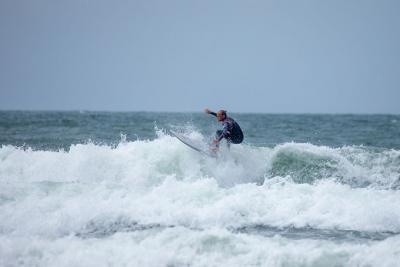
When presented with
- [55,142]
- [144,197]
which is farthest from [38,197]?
[55,142]

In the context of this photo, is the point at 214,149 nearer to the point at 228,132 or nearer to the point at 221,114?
the point at 228,132

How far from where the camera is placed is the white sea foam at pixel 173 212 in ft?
23.4

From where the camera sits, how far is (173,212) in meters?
8.61

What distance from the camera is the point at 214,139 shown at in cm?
1234

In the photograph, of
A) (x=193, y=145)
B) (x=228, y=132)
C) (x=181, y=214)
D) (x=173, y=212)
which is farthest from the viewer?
(x=193, y=145)

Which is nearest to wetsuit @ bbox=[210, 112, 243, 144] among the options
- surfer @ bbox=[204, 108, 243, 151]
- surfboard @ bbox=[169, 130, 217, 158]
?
surfer @ bbox=[204, 108, 243, 151]

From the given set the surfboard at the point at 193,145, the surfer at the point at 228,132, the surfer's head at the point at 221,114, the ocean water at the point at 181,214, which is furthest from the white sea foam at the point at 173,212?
the surfer's head at the point at 221,114

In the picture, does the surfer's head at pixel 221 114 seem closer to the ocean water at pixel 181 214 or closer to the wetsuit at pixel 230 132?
the wetsuit at pixel 230 132

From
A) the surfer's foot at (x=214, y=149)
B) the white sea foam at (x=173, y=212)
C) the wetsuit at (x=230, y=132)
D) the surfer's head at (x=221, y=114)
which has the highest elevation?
the surfer's head at (x=221, y=114)

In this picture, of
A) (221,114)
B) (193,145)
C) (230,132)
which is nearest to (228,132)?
(230,132)

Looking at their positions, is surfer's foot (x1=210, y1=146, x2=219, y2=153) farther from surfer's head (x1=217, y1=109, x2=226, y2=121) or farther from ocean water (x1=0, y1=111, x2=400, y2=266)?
surfer's head (x1=217, y1=109, x2=226, y2=121)

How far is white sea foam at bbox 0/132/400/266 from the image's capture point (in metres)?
7.13

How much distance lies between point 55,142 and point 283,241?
14316mm

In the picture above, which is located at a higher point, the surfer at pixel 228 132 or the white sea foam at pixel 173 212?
the surfer at pixel 228 132
